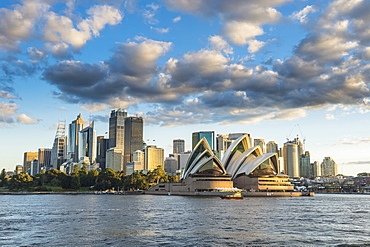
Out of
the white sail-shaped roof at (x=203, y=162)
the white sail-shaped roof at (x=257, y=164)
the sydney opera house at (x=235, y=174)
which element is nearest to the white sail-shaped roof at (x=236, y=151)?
the sydney opera house at (x=235, y=174)

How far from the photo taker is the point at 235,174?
563ft

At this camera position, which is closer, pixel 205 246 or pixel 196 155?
pixel 205 246

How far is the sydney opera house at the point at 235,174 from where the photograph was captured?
160250 millimetres

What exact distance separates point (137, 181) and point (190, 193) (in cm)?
4553

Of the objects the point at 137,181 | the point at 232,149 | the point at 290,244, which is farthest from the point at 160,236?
the point at 137,181

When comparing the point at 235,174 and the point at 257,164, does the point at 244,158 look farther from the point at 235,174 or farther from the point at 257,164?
the point at 257,164

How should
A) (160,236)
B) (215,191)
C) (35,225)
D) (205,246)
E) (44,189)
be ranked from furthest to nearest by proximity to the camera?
(44,189) < (215,191) < (35,225) < (160,236) < (205,246)

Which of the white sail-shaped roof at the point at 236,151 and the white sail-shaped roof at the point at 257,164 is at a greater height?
the white sail-shaped roof at the point at 236,151

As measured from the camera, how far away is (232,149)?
579 ft

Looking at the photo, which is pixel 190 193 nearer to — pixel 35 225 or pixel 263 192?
pixel 263 192

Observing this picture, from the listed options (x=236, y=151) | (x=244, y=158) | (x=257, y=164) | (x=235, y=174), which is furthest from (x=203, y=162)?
(x=257, y=164)

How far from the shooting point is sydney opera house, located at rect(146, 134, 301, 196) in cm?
16025

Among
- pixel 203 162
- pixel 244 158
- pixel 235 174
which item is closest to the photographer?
pixel 203 162

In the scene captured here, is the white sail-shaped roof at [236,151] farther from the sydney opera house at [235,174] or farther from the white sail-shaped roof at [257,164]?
the white sail-shaped roof at [257,164]
